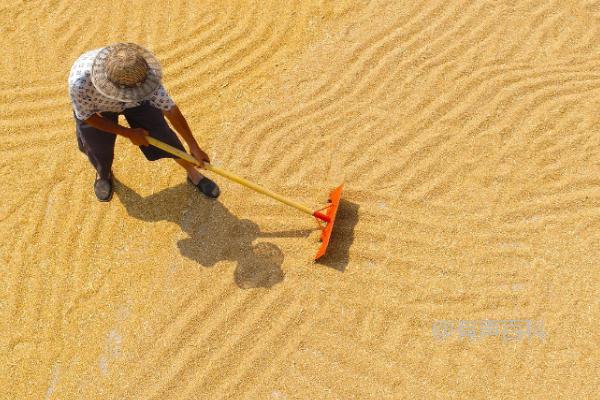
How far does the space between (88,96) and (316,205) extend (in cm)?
173

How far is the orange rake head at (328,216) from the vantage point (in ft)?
12.2

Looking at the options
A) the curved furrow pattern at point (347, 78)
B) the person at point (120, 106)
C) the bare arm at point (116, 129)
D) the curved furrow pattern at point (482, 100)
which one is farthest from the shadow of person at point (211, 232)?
the curved furrow pattern at point (482, 100)

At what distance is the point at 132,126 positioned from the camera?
3.56m

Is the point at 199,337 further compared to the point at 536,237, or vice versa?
the point at 536,237

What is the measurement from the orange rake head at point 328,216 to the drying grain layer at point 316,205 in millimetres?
123

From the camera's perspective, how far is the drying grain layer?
11.5ft

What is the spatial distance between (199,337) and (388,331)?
4.08 feet

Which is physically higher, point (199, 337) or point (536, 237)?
point (536, 237)

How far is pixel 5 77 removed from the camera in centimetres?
462

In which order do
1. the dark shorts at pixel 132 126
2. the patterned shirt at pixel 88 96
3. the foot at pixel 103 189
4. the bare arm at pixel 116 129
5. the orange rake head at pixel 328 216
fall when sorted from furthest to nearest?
the foot at pixel 103 189 < the orange rake head at pixel 328 216 < the dark shorts at pixel 132 126 < the bare arm at pixel 116 129 < the patterned shirt at pixel 88 96

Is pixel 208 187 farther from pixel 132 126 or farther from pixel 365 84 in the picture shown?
pixel 365 84

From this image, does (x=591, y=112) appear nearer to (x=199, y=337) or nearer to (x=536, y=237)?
(x=536, y=237)

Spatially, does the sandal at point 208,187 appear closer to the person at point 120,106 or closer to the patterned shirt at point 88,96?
the person at point 120,106

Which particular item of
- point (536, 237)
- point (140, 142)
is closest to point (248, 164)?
point (140, 142)
